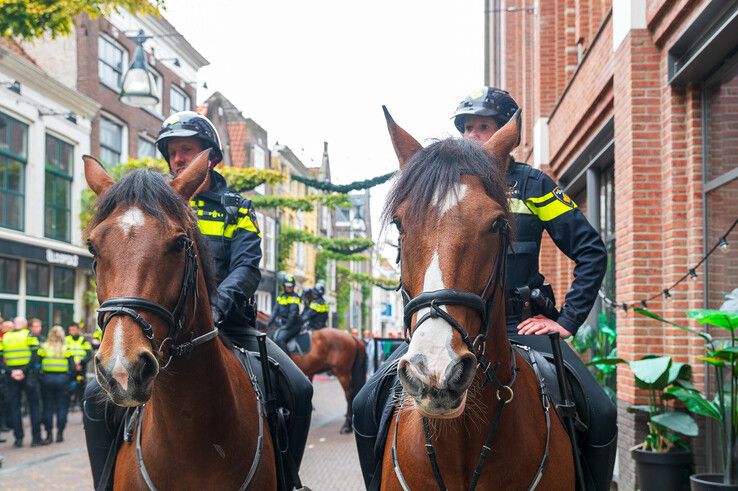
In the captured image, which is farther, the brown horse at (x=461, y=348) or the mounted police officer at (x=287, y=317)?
the mounted police officer at (x=287, y=317)

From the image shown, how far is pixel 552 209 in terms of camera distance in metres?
4.27

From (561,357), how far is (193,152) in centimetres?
250

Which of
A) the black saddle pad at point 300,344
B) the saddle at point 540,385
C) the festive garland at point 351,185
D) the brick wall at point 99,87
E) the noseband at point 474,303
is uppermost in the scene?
the brick wall at point 99,87

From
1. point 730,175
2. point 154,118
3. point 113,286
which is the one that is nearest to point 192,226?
point 113,286

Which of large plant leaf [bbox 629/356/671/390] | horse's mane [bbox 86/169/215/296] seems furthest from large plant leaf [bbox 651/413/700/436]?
horse's mane [bbox 86/169/215/296]

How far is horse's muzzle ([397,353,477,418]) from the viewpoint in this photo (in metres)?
2.70

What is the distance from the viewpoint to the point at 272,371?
487 centimetres

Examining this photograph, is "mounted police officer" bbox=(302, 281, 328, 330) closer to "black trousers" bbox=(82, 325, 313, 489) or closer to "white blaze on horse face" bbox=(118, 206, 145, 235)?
"black trousers" bbox=(82, 325, 313, 489)

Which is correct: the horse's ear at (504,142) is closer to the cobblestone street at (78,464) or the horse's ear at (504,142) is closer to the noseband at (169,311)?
the noseband at (169,311)

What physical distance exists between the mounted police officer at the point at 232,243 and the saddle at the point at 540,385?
2.67 feet

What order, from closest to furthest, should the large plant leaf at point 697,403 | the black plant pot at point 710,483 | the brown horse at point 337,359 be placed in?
the black plant pot at point 710,483
the large plant leaf at point 697,403
the brown horse at point 337,359

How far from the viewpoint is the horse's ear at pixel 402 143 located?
3.57 meters

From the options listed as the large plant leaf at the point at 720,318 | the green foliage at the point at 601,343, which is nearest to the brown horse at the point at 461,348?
the large plant leaf at the point at 720,318

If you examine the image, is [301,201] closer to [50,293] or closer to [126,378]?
[50,293]
